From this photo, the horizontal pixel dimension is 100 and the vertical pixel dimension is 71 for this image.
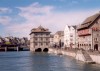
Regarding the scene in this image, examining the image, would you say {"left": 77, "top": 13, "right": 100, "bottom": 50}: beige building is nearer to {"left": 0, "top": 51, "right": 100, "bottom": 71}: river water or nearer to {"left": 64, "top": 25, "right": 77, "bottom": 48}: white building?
{"left": 0, "top": 51, "right": 100, "bottom": 71}: river water

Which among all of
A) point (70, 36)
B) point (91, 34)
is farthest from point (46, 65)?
point (70, 36)

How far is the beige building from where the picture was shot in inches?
4235

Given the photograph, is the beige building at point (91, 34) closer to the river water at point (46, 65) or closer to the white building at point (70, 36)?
the river water at point (46, 65)

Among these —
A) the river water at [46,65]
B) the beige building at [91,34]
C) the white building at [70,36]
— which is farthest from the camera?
the white building at [70,36]

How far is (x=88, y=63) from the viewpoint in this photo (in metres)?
85.5

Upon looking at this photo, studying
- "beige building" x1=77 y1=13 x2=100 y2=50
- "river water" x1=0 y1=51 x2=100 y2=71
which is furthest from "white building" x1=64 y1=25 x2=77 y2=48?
"river water" x1=0 y1=51 x2=100 y2=71

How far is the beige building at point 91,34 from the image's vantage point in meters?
108

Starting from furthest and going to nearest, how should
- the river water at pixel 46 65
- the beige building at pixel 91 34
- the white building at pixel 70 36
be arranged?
the white building at pixel 70 36 < the beige building at pixel 91 34 < the river water at pixel 46 65

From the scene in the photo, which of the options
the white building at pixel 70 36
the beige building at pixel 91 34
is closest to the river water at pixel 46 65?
the beige building at pixel 91 34

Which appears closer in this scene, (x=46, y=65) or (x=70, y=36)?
(x=46, y=65)

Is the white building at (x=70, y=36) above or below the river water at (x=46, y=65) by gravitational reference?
above

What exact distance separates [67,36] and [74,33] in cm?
1305

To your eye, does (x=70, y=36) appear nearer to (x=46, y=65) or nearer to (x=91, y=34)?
(x=91, y=34)

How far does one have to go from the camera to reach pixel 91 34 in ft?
354
